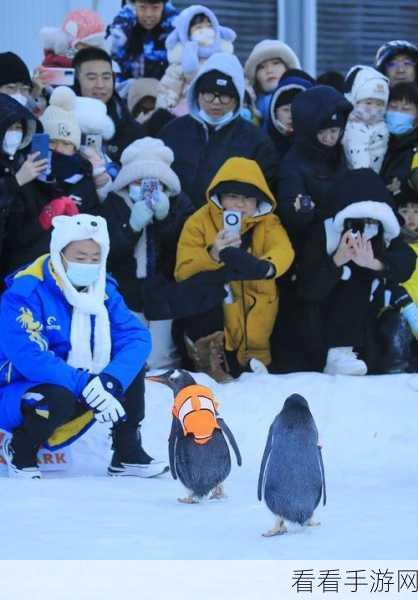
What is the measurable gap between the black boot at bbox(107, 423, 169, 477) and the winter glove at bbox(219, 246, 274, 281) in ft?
4.25

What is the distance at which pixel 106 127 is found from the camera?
7.45 meters

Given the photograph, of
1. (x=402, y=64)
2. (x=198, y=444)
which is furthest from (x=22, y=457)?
(x=402, y=64)

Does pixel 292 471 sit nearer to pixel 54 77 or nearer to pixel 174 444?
pixel 174 444

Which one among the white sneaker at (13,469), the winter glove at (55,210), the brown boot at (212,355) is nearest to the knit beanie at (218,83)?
the winter glove at (55,210)

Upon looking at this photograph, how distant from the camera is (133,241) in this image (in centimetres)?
714

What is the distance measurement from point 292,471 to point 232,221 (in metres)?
2.63

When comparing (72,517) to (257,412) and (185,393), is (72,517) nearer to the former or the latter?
(185,393)

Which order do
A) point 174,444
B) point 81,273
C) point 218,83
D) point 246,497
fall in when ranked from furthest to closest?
1. point 218,83
2. point 81,273
3. point 246,497
4. point 174,444

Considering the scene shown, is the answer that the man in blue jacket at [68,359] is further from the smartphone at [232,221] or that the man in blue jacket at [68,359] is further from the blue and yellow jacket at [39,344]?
the smartphone at [232,221]

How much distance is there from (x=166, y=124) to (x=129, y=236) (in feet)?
3.02

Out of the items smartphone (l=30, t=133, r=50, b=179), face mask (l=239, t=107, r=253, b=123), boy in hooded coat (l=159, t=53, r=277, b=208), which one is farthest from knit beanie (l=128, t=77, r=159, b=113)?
smartphone (l=30, t=133, r=50, b=179)

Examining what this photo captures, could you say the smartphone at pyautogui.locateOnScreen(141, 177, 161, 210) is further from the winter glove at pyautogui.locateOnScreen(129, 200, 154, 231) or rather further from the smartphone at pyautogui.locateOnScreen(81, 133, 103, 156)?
the smartphone at pyautogui.locateOnScreen(81, 133, 103, 156)

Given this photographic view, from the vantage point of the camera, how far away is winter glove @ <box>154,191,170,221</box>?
23.4 ft

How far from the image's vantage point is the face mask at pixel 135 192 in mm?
7145
